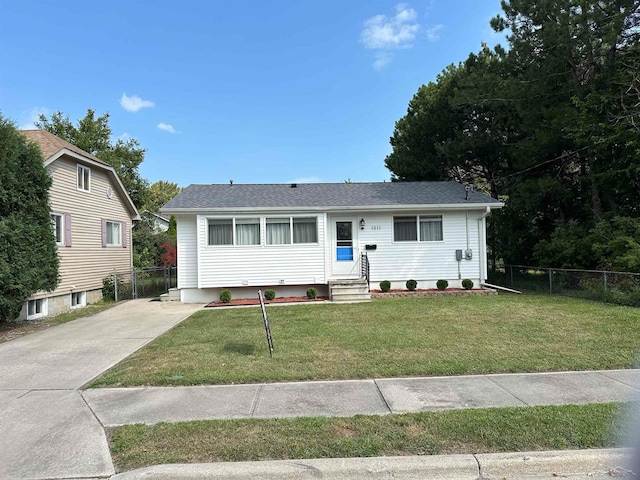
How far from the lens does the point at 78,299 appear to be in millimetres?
13516

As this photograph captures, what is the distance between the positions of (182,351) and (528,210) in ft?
50.8

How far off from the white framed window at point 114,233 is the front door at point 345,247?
9392 mm

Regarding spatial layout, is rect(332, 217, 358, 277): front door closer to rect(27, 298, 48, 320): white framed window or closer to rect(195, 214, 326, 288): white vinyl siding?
rect(195, 214, 326, 288): white vinyl siding

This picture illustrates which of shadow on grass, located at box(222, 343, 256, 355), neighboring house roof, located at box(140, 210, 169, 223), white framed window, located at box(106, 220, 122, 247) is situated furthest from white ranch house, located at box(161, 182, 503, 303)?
neighboring house roof, located at box(140, 210, 169, 223)

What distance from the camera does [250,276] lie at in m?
12.8

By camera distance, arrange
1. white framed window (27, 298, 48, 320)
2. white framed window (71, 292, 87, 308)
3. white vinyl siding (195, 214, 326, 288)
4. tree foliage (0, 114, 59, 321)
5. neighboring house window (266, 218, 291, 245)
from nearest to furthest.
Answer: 1. tree foliage (0, 114, 59, 321)
2. white framed window (27, 298, 48, 320)
3. white vinyl siding (195, 214, 326, 288)
4. neighboring house window (266, 218, 291, 245)
5. white framed window (71, 292, 87, 308)

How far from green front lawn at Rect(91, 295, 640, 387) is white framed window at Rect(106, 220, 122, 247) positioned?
846 centimetres

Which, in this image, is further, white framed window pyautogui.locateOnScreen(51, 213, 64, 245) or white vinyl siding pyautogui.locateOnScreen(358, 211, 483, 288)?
white vinyl siding pyautogui.locateOnScreen(358, 211, 483, 288)

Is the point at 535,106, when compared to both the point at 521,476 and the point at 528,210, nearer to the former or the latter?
the point at 528,210

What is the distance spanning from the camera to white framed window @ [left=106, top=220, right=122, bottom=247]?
16047 mm

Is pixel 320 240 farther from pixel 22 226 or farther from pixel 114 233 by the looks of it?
pixel 114 233

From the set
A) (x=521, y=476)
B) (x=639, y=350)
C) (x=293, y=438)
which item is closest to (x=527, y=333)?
(x=639, y=350)

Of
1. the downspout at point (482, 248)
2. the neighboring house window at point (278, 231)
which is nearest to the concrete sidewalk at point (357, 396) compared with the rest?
the neighboring house window at point (278, 231)

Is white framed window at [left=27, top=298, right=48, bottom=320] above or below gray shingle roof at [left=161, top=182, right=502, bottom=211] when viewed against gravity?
below
